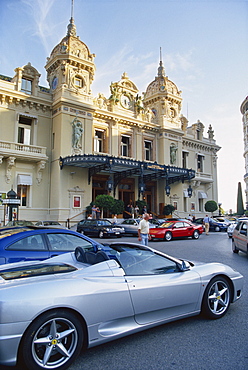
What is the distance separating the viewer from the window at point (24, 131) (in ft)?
85.0

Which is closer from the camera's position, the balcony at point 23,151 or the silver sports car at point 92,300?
the silver sports car at point 92,300

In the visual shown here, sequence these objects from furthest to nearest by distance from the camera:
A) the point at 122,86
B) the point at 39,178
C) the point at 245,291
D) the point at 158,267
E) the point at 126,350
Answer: the point at 122,86, the point at 39,178, the point at 245,291, the point at 158,267, the point at 126,350

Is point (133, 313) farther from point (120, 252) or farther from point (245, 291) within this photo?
point (245, 291)

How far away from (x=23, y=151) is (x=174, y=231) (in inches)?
554

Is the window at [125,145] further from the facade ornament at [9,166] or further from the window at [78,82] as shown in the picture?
the facade ornament at [9,166]

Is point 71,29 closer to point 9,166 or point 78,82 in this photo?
point 78,82

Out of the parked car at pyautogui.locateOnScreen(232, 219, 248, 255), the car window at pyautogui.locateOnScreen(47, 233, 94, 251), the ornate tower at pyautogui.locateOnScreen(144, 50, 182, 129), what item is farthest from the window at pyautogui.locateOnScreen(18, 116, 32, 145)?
the car window at pyautogui.locateOnScreen(47, 233, 94, 251)

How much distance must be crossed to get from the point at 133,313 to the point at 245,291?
11.6ft

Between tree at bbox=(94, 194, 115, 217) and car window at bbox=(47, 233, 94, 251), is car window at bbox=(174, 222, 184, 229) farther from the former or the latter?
car window at bbox=(47, 233, 94, 251)

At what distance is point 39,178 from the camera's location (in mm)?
25688

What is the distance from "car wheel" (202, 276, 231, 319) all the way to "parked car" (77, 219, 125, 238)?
14513mm

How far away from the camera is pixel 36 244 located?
19.6 ft

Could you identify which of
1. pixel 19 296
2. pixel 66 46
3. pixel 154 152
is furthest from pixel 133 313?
pixel 154 152

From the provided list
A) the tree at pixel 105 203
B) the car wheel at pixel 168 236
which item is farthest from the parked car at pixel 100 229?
the tree at pixel 105 203
